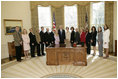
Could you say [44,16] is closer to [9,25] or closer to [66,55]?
[9,25]

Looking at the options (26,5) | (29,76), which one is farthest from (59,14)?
(29,76)

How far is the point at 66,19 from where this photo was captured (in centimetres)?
815

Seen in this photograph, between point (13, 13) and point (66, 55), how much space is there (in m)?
4.10

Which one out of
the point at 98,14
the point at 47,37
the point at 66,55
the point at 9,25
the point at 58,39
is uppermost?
the point at 98,14

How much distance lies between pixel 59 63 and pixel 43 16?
411 cm

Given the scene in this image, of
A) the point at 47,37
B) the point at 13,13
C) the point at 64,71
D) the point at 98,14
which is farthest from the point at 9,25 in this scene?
the point at 98,14

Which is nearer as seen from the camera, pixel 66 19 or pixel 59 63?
pixel 59 63

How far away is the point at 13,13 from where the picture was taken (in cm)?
696

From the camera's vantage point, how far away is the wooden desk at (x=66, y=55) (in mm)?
4871

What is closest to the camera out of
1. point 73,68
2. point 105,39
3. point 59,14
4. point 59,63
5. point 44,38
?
point 73,68

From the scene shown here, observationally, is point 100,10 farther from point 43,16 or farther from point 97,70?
point 97,70

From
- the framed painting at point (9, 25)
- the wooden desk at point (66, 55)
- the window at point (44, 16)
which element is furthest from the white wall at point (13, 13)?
the wooden desk at point (66, 55)

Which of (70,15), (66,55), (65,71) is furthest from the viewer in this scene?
(70,15)

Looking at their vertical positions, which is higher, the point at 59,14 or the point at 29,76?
the point at 59,14
